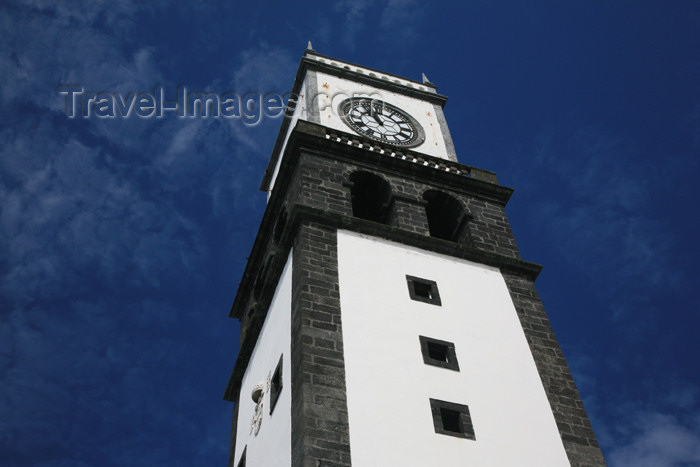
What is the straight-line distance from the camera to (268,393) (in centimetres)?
1964

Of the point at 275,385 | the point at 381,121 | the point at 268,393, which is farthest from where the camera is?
the point at 381,121

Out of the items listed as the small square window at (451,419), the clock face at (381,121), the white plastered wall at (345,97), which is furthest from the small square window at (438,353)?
the white plastered wall at (345,97)

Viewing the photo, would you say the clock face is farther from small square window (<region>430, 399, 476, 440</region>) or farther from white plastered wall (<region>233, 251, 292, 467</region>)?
small square window (<region>430, 399, 476, 440</region>)

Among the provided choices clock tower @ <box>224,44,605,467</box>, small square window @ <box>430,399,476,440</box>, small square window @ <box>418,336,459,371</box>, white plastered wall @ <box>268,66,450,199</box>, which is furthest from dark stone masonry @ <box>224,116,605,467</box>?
white plastered wall @ <box>268,66,450,199</box>

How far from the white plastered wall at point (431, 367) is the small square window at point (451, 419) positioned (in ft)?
0.43

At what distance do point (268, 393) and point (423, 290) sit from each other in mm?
4669

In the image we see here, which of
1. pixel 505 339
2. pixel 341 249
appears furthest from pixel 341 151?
pixel 505 339

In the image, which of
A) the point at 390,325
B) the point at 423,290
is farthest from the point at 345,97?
the point at 390,325

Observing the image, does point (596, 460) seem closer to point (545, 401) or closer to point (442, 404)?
point (545, 401)

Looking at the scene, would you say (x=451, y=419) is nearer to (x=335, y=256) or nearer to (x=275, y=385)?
(x=275, y=385)

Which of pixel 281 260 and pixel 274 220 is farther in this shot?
pixel 274 220

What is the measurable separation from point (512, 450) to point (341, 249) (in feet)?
22.2

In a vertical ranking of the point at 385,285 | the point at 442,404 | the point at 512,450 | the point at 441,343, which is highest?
the point at 385,285

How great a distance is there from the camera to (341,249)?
20656 millimetres
